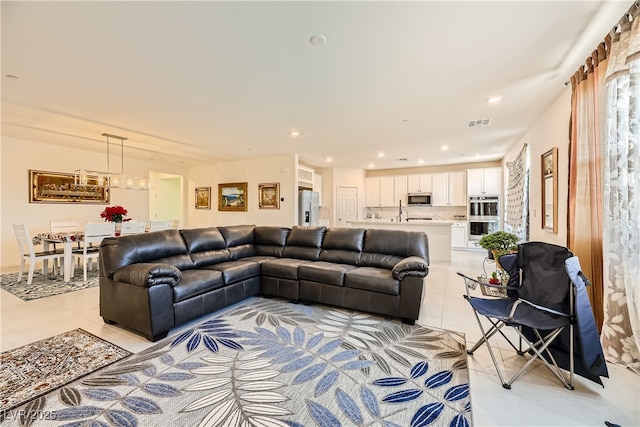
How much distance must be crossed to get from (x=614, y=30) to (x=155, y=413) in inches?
164

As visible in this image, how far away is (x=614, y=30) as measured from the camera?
80.0 inches

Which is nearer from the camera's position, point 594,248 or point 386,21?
point 386,21

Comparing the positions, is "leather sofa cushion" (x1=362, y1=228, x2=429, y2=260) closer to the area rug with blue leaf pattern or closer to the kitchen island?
the area rug with blue leaf pattern

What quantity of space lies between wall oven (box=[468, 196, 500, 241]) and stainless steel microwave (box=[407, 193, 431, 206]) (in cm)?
118

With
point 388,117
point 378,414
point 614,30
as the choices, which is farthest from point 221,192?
point 614,30

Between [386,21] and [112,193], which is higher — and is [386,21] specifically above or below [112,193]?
above

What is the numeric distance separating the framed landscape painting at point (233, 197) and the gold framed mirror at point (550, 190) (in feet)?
21.2

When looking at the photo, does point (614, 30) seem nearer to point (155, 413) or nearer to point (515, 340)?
point (515, 340)

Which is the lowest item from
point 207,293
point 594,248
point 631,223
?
point 207,293

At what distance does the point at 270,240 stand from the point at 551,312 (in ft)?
11.8

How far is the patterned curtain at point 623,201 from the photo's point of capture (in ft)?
6.06

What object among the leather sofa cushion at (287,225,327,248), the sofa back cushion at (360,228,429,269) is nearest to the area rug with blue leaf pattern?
the sofa back cushion at (360,228,429,269)

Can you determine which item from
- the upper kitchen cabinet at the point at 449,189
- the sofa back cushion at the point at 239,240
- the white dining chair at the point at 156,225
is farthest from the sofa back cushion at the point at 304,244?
the upper kitchen cabinet at the point at 449,189

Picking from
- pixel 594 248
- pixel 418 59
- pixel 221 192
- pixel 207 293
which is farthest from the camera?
pixel 221 192
